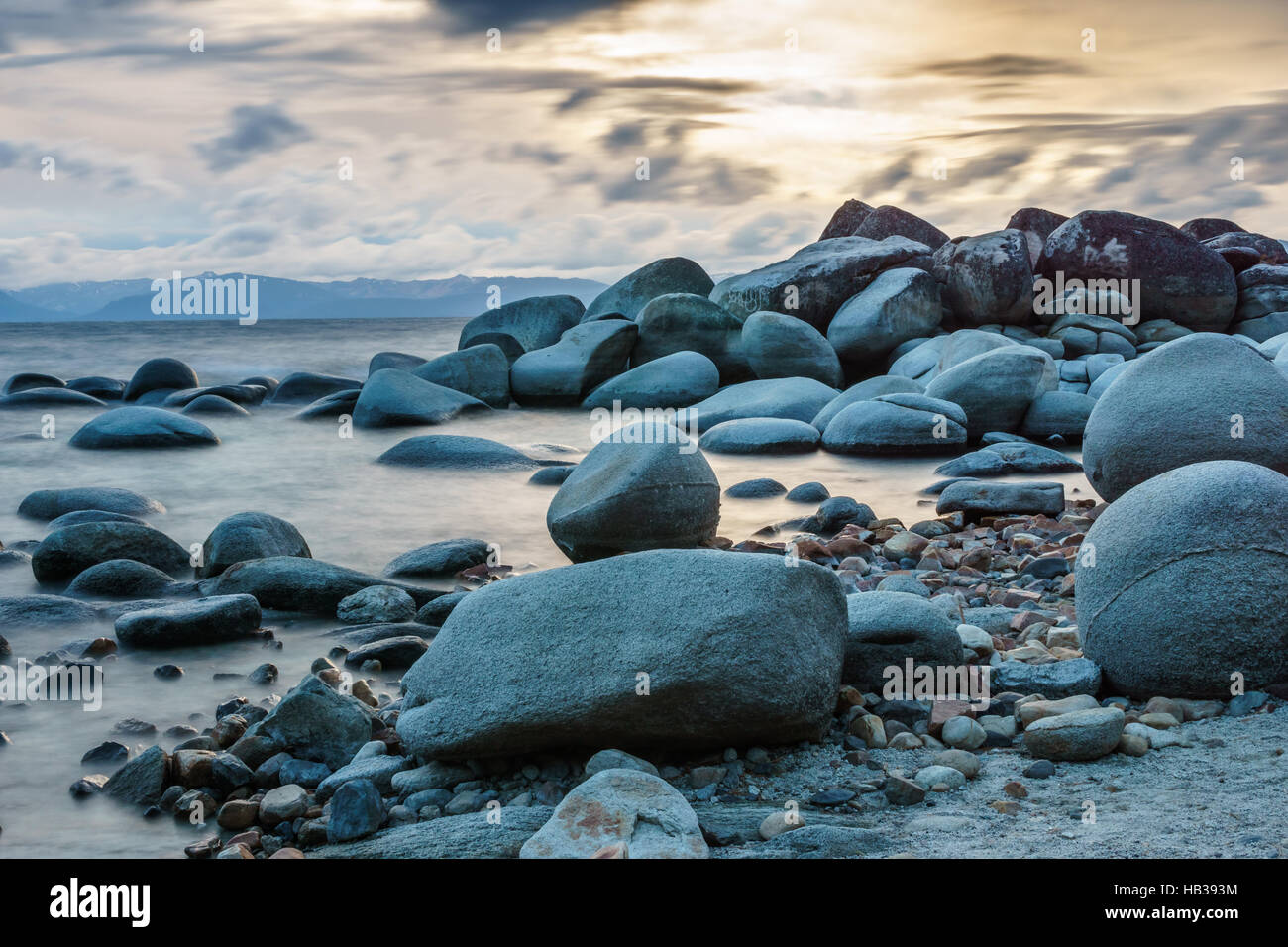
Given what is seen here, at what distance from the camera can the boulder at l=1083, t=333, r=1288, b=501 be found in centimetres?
591

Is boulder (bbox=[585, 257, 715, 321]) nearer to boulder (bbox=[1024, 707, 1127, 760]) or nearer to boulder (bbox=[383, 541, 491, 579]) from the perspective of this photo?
boulder (bbox=[383, 541, 491, 579])

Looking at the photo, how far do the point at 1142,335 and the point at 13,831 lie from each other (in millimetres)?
16353

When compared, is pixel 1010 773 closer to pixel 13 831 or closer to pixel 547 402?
pixel 13 831

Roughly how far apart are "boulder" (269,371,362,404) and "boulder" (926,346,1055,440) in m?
9.24

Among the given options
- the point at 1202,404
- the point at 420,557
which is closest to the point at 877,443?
the point at 1202,404

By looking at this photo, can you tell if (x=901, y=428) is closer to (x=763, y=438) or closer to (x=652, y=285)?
(x=763, y=438)

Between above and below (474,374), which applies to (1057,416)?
below

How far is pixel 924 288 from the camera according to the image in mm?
15773

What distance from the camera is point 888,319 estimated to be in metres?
15.5

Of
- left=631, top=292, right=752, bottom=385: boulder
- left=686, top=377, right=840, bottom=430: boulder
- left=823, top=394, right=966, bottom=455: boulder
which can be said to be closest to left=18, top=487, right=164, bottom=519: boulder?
left=686, top=377, right=840, bottom=430: boulder

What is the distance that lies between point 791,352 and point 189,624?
10789 millimetres

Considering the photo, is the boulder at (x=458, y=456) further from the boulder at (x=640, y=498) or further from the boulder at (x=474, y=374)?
the boulder at (x=474, y=374)

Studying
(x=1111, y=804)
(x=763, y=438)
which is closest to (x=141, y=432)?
(x=763, y=438)

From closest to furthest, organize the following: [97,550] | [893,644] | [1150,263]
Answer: [893,644] → [97,550] → [1150,263]
